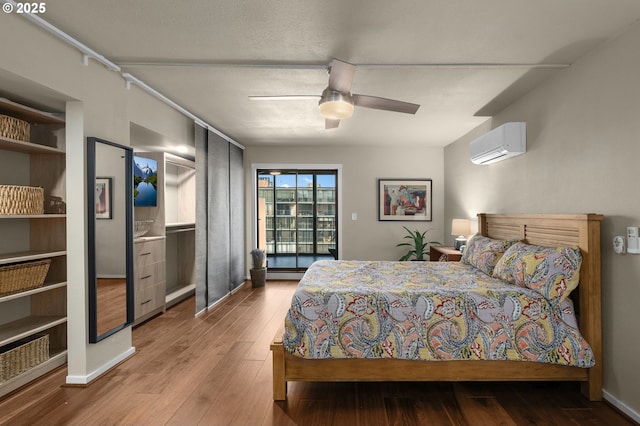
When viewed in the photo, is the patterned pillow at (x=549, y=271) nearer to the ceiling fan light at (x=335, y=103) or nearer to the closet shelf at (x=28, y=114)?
the ceiling fan light at (x=335, y=103)

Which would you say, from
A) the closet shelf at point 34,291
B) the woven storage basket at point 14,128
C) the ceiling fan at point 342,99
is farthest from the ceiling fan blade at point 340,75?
the closet shelf at point 34,291

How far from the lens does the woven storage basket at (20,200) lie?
2432mm

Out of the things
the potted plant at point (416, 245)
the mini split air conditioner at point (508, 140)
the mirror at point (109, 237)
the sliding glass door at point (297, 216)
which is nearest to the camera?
the mirror at point (109, 237)

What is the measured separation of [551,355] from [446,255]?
2591 millimetres

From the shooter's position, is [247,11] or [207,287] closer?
[247,11]

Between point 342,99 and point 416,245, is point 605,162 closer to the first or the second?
point 342,99

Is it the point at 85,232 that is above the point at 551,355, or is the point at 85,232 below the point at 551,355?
above

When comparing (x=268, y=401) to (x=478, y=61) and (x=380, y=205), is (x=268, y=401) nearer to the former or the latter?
(x=478, y=61)

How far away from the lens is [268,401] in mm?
2434

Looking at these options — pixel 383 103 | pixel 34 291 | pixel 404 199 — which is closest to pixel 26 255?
pixel 34 291

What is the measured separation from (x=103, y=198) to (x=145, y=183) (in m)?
1.62

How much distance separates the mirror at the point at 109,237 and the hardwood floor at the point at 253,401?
0.44 meters

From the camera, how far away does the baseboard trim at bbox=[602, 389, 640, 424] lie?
7.25 feet

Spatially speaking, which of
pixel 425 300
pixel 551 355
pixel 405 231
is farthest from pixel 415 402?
pixel 405 231
